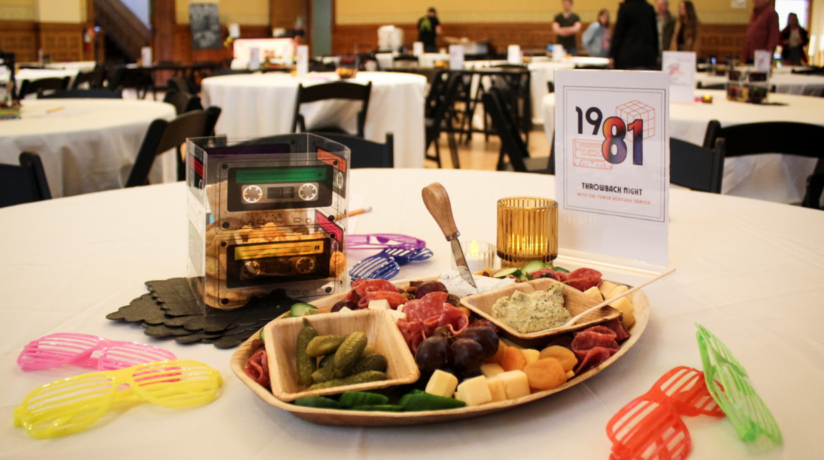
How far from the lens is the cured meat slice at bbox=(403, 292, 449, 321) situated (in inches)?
25.5

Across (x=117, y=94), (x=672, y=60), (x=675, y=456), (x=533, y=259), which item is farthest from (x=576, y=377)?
(x=117, y=94)

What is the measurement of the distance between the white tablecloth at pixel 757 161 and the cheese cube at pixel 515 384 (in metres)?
2.01

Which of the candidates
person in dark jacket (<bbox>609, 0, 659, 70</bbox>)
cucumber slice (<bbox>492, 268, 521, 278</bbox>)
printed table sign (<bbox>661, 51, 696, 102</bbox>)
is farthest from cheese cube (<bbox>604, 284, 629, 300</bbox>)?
person in dark jacket (<bbox>609, 0, 659, 70</bbox>)

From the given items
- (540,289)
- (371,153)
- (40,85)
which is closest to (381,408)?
(540,289)

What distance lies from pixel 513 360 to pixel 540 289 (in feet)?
0.55

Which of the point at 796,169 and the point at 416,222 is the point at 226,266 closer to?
the point at 416,222

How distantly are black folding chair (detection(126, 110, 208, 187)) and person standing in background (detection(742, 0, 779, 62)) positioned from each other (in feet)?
20.1

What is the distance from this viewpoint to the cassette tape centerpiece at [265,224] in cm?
74

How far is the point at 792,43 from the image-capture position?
28.5 feet

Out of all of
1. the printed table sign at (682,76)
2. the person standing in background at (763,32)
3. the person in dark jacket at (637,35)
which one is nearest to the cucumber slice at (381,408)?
the printed table sign at (682,76)

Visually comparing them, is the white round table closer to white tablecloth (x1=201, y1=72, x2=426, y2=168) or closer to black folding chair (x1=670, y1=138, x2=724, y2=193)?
white tablecloth (x1=201, y1=72, x2=426, y2=168)

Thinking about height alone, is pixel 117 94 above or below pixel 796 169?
above

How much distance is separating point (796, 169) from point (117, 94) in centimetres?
342

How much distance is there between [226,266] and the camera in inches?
29.4
